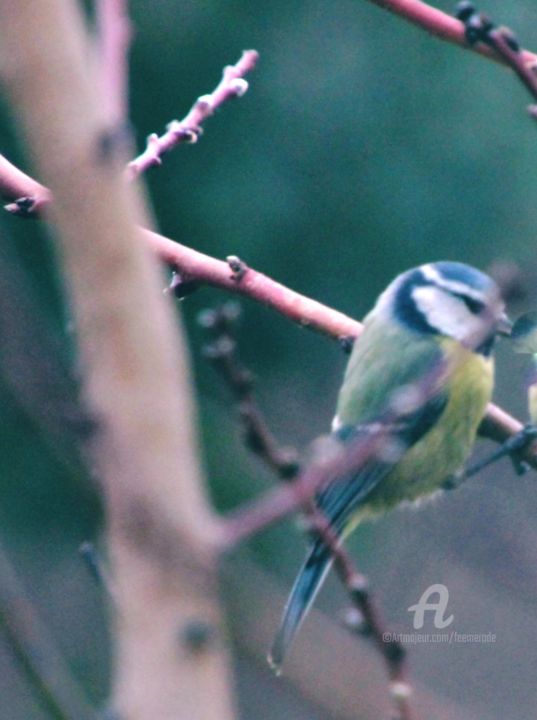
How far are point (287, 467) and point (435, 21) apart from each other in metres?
0.71

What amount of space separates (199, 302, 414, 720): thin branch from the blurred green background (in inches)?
119

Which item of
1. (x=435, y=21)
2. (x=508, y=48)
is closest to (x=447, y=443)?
(x=435, y=21)

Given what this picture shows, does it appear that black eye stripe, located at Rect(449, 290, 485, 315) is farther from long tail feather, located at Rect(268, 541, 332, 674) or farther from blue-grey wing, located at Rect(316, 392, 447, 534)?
long tail feather, located at Rect(268, 541, 332, 674)

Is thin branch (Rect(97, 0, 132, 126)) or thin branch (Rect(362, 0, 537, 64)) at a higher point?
thin branch (Rect(97, 0, 132, 126))

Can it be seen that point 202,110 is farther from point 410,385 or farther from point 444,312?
point 444,312

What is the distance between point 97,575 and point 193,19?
11.2 ft

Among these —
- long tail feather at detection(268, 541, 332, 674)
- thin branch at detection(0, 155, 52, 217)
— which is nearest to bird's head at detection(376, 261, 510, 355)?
long tail feather at detection(268, 541, 332, 674)

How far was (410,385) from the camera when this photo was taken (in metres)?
1.72

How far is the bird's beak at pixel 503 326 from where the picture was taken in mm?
1645

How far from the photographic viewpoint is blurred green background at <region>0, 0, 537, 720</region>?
387 centimetres

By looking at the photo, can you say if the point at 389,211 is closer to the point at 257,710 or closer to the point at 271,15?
the point at 271,15

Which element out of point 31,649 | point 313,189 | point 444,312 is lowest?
point 313,189

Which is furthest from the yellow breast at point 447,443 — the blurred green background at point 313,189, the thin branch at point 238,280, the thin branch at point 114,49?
the blurred green background at point 313,189

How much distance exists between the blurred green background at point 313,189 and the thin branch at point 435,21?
251 centimetres
